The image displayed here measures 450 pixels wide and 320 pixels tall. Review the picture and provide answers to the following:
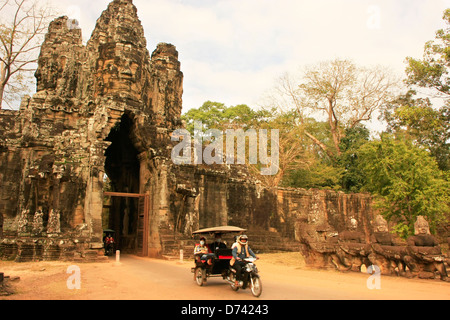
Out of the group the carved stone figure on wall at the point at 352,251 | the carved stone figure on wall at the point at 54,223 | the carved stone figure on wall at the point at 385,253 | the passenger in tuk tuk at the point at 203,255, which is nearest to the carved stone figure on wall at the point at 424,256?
the carved stone figure on wall at the point at 385,253

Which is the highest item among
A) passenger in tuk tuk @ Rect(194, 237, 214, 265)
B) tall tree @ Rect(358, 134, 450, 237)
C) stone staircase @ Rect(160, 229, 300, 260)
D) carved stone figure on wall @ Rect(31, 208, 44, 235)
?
tall tree @ Rect(358, 134, 450, 237)

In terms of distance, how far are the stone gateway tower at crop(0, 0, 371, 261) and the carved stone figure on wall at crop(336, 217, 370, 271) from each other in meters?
1.98

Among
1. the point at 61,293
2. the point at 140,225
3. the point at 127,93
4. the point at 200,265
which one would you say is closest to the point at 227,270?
the point at 200,265

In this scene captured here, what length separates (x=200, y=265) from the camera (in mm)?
8742

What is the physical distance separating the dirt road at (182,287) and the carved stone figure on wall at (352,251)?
625 mm

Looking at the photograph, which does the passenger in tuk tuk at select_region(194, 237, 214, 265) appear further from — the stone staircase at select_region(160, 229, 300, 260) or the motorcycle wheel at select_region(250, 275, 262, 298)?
the stone staircase at select_region(160, 229, 300, 260)

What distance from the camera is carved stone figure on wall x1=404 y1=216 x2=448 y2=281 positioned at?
386 inches

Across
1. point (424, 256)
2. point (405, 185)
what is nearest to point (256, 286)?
point (424, 256)

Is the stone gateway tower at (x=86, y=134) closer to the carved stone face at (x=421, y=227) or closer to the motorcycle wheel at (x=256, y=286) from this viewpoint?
the motorcycle wheel at (x=256, y=286)

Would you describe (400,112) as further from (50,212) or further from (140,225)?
(50,212)

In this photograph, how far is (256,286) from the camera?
7141 mm

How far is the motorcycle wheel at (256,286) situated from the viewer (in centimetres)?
708

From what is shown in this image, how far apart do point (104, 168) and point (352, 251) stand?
1263 cm

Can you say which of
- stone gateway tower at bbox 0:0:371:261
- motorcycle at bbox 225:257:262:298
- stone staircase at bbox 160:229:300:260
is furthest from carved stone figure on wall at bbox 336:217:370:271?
stone staircase at bbox 160:229:300:260
